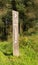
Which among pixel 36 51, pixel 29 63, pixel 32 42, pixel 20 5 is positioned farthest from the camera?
pixel 20 5

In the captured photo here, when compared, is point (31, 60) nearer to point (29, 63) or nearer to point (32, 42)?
point (29, 63)

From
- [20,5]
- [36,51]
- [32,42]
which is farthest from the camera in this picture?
[20,5]

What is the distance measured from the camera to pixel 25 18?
52.9ft

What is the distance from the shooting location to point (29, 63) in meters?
7.41

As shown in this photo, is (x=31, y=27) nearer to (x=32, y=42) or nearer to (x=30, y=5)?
(x=30, y=5)

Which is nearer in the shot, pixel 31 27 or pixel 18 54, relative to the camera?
pixel 18 54

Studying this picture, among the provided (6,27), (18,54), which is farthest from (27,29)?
(18,54)

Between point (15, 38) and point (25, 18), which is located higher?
point (15, 38)

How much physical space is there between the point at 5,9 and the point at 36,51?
24.7 ft

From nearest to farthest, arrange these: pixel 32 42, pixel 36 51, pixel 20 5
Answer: pixel 36 51 → pixel 32 42 → pixel 20 5

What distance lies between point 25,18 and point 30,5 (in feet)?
3.13

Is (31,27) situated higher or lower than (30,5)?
lower

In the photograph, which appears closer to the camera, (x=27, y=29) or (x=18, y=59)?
(x=18, y=59)

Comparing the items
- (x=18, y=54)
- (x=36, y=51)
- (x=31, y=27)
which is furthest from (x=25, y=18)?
(x=18, y=54)
